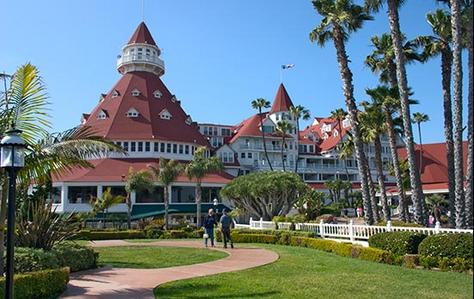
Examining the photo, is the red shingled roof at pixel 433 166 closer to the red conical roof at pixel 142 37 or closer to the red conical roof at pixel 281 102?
the red conical roof at pixel 281 102

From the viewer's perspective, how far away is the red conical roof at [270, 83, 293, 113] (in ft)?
249

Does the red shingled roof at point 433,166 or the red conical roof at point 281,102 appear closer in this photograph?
the red shingled roof at point 433,166

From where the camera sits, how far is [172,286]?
36.6 feet

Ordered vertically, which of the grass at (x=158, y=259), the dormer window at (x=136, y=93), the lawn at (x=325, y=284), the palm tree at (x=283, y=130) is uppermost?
the dormer window at (x=136, y=93)

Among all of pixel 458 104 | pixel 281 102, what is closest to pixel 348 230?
pixel 458 104

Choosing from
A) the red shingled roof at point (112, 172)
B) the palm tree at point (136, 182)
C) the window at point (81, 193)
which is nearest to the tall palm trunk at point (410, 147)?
the palm tree at point (136, 182)

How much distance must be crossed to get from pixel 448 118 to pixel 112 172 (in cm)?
3402

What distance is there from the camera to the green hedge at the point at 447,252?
13.0 m

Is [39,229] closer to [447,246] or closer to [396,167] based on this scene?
[447,246]

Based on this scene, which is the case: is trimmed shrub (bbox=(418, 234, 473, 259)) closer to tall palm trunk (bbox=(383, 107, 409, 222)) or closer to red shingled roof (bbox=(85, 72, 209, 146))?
tall palm trunk (bbox=(383, 107, 409, 222))

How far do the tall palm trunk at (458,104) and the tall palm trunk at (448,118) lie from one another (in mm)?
3253

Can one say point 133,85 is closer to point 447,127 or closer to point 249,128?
point 249,128

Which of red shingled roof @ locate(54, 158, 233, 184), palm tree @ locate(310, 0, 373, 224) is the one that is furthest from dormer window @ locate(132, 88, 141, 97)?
palm tree @ locate(310, 0, 373, 224)

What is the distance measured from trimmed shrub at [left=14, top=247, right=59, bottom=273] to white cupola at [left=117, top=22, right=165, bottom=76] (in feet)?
182
